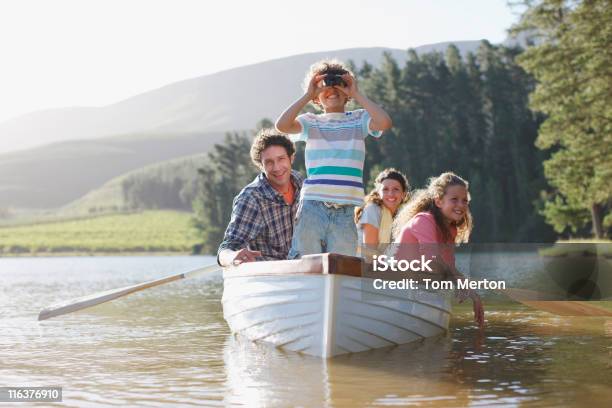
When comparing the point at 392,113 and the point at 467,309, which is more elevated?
the point at 392,113

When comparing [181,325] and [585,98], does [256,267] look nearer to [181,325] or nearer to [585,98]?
[181,325]

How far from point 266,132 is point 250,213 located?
2.82ft

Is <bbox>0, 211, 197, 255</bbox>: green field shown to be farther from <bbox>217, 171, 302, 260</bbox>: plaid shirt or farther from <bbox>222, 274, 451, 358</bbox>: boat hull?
<bbox>222, 274, 451, 358</bbox>: boat hull

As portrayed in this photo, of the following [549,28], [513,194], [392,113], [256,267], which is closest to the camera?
[256,267]

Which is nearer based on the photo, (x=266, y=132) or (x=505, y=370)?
(x=505, y=370)

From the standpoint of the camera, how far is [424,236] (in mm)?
8328

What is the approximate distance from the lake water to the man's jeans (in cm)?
101

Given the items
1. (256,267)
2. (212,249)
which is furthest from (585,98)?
(212,249)

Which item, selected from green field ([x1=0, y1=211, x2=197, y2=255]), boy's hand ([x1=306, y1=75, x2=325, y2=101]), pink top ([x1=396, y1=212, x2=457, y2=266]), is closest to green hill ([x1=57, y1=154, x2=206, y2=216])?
green field ([x1=0, y1=211, x2=197, y2=255])

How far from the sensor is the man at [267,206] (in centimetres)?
948

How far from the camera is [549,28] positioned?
3809cm

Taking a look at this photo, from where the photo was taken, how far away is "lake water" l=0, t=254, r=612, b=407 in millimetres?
6668

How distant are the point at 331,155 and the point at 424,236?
1108mm

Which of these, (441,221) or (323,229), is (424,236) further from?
(323,229)
